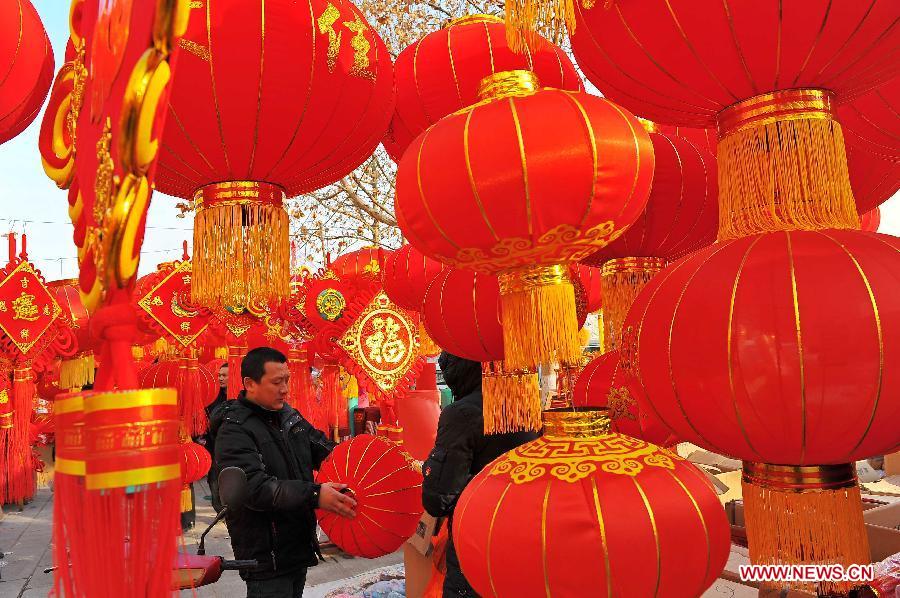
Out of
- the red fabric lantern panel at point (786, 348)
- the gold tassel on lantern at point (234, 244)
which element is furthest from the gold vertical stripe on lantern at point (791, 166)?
the gold tassel on lantern at point (234, 244)

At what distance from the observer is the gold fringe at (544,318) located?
1.29 meters

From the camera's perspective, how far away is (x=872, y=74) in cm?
119

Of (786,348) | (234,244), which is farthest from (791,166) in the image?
(234,244)

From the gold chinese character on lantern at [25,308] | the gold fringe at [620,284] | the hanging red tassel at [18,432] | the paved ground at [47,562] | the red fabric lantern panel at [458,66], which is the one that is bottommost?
the paved ground at [47,562]

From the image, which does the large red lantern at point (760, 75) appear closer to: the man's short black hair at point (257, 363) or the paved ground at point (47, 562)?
the man's short black hair at point (257, 363)

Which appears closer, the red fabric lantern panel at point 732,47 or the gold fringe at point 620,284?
the red fabric lantern panel at point 732,47

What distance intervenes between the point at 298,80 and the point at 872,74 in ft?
3.65

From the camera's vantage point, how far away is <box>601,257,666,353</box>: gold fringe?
188 cm

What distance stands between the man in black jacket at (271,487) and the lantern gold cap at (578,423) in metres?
0.97

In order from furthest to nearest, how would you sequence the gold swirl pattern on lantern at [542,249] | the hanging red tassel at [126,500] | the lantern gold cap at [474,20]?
the lantern gold cap at [474,20]
the gold swirl pattern on lantern at [542,249]
the hanging red tassel at [126,500]

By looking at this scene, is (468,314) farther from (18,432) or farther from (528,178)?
(18,432)

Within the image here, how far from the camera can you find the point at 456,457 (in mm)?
2021

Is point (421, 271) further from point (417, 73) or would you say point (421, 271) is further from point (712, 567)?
point (712, 567)

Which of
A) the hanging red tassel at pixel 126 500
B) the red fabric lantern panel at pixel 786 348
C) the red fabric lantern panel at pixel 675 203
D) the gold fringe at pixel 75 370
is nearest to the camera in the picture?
the hanging red tassel at pixel 126 500
